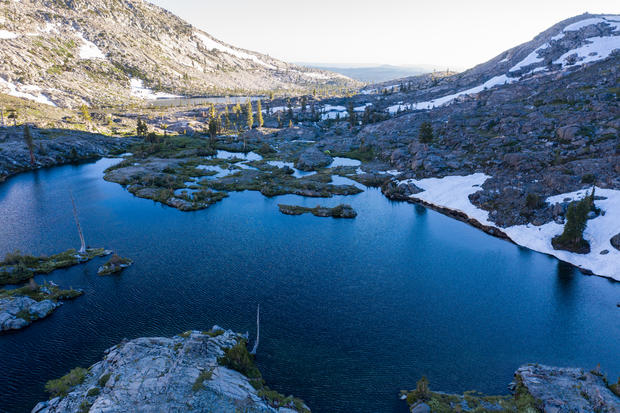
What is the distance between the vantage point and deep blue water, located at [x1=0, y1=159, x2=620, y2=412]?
34000 millimetres

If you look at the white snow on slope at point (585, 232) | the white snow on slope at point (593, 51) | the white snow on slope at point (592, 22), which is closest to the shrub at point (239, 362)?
the white snow on slope at point (585, 232)

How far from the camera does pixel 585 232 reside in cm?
6109

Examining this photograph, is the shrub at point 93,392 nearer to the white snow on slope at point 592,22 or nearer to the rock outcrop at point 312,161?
the rock outcrop at point 312,161

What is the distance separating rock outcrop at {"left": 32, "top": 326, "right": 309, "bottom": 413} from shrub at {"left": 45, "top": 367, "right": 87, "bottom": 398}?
16.8 inches

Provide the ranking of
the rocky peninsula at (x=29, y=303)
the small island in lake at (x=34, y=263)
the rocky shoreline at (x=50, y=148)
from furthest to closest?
1. the rocky shoreline at (x=50, y=148)
2. the small island in lake at (x=34, y=263)
3. the rocky peninsula at (x=29, y=303)

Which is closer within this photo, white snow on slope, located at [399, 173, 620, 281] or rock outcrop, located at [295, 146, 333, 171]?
white snow on slope, located at [399, 173, 620, 281]

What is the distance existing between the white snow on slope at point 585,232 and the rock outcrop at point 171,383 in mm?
57673

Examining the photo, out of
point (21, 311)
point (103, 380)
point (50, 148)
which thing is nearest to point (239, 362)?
point (103, 380)

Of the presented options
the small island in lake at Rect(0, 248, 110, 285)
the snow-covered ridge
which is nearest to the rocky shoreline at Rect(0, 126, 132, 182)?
the small island in lake at Rect(0, 248, 110, 285)

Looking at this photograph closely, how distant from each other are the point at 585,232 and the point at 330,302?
53438 mm

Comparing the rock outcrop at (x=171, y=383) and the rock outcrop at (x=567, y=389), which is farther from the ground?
the rock outcrop at (x=171, y=383)

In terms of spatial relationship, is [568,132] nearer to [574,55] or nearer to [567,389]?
[567,389]

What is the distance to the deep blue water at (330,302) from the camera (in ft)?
112

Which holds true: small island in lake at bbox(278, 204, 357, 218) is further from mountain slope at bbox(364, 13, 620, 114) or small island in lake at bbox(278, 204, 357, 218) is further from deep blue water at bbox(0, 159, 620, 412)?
mountain slope at bbox(364, 13, 620, 114)
